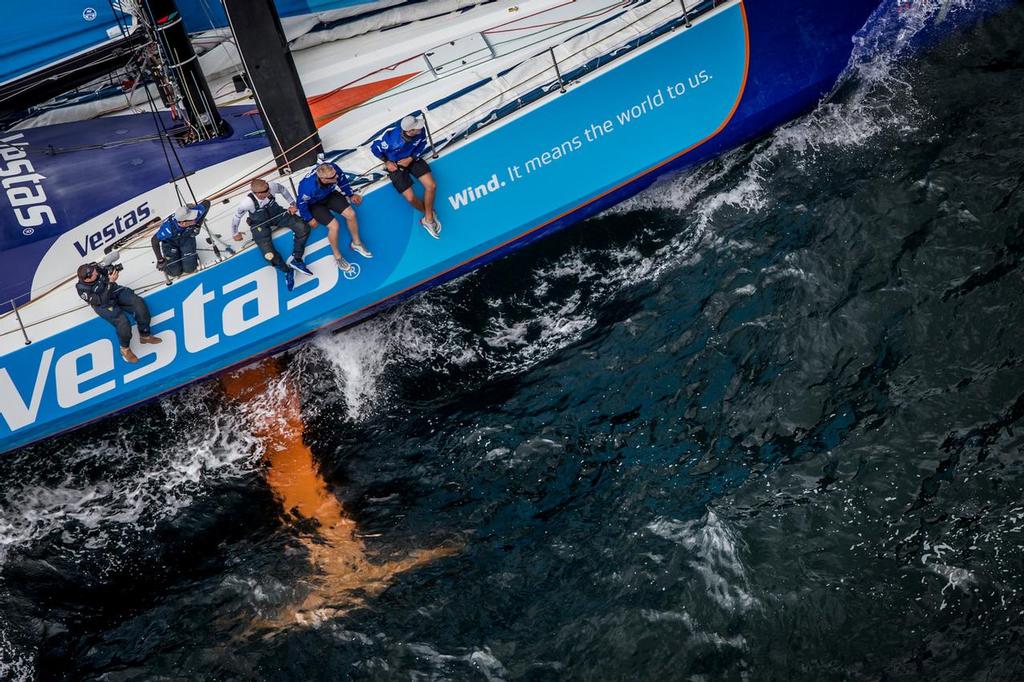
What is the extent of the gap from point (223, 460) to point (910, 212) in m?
6.29

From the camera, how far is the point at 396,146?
26.1ft

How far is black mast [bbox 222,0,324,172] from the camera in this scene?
315 inches

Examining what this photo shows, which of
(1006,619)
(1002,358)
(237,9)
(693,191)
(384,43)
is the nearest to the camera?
(1006,619)

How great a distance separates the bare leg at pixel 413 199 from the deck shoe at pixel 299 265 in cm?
100

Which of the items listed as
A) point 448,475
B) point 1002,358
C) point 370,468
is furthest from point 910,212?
point 370,468

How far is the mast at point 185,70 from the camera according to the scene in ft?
27.1

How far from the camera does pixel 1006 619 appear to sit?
6.20 meters

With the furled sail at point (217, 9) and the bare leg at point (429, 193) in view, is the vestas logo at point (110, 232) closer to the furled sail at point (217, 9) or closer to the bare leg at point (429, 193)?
the furled sail at point (217, 9)

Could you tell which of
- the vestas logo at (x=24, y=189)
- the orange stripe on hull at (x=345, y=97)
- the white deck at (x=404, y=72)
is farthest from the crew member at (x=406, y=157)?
the vestas logo at (x=24, y=189)

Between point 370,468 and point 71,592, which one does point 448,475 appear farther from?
point 71,592

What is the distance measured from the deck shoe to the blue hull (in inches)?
3.3

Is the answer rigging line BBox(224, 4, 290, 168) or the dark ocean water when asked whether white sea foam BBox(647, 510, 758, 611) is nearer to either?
the dark ocean water

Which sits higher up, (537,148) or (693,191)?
(537,148)

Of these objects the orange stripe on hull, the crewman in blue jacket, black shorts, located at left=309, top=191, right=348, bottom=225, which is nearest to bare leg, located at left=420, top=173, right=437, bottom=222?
the crewman in blue jacket
